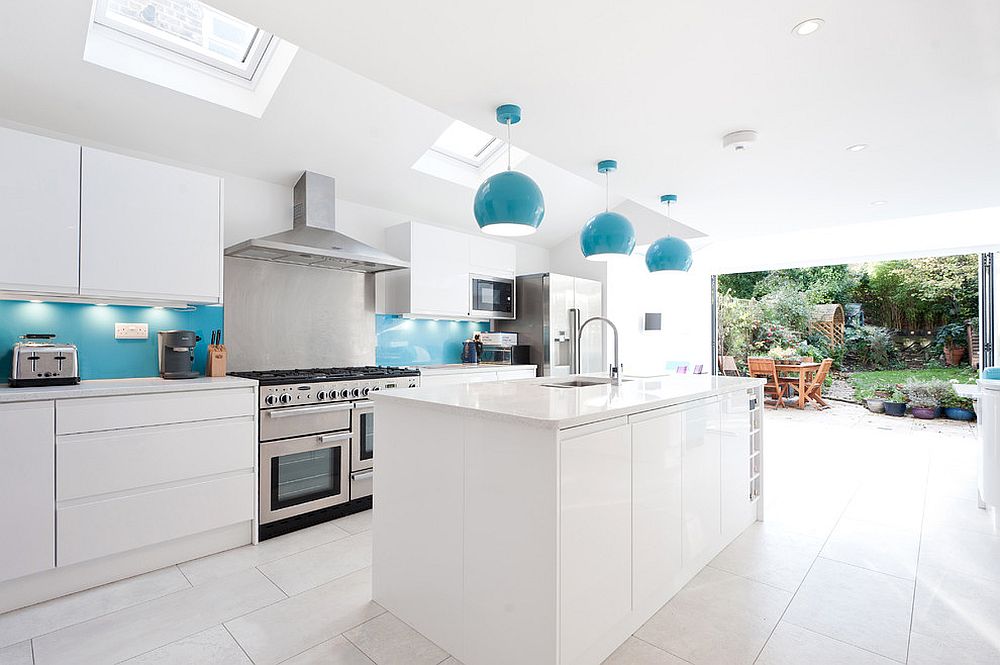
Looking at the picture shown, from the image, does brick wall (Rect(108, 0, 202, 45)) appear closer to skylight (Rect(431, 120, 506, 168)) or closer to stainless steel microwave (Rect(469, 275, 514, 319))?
skylight (Rect(431, 120, 506, 168))

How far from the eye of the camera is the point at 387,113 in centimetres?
355

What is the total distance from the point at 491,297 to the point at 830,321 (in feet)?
23.4

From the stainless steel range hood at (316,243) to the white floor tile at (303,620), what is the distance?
2112 millimetres

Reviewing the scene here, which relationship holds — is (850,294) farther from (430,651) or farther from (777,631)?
(430,651)

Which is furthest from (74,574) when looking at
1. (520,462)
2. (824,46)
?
(824,46)

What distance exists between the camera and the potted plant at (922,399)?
688cm

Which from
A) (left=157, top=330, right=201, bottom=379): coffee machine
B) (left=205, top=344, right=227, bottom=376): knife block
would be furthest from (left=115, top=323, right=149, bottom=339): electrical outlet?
(left=205, top=344, right=227, bottom=376): knife block

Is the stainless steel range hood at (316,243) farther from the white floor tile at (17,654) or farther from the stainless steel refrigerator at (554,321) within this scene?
the white floor tile at (17,654)

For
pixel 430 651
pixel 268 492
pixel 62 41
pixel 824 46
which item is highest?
pixel 62 41

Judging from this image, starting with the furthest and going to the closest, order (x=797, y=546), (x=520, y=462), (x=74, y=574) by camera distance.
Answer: (x=797, y=546) → (x=74, y=574) → (x=520, y=462)

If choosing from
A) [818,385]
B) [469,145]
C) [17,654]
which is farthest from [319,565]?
[818,385]

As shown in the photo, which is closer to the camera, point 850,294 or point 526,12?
point 526,12

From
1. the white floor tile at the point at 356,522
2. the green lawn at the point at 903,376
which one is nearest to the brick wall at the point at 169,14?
the white floor tile at the point at 356,522

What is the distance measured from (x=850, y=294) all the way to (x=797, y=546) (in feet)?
25.5
